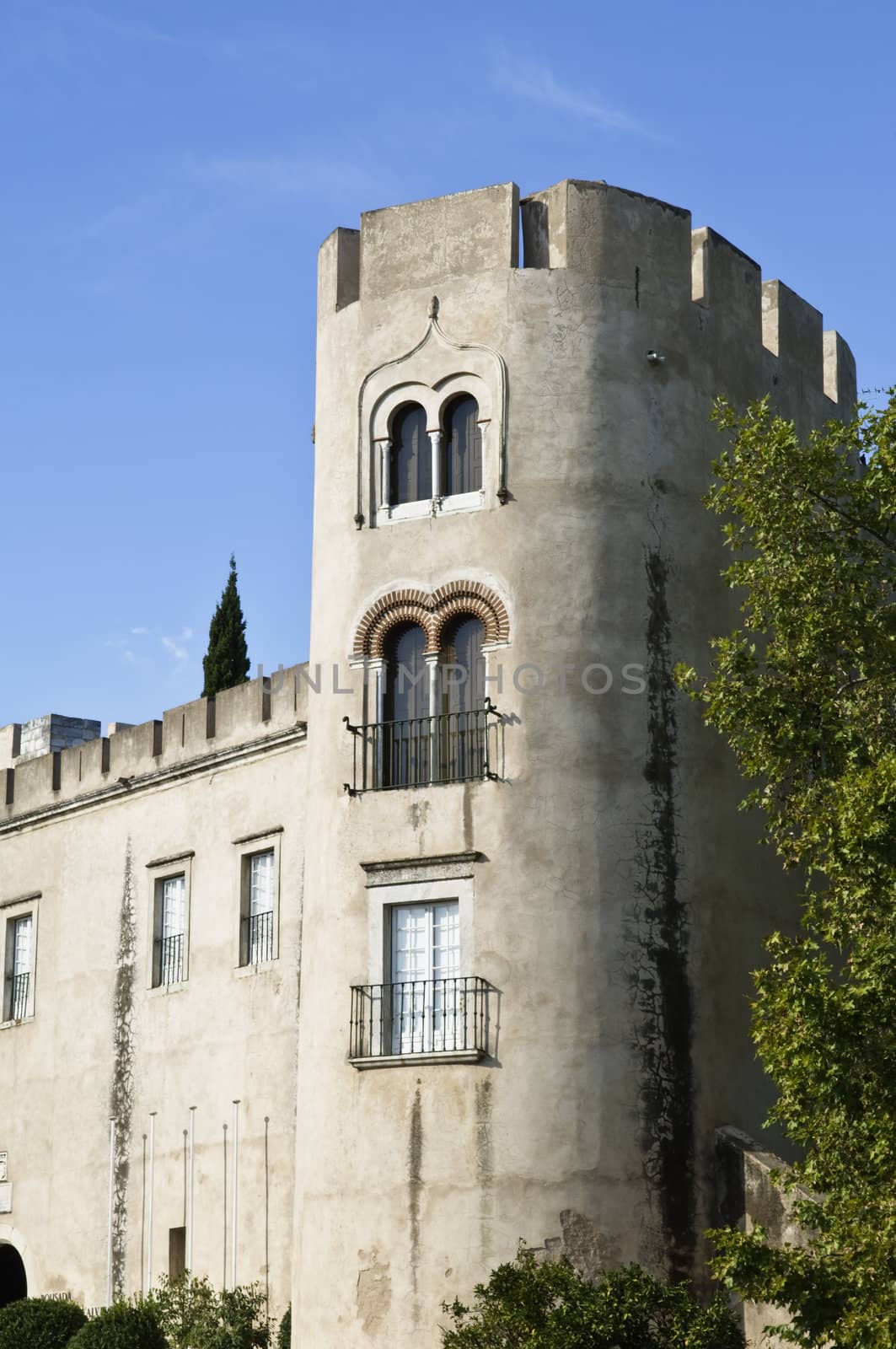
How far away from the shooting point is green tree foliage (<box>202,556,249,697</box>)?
46.3m

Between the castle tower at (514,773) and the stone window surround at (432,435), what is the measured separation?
0.14 ft

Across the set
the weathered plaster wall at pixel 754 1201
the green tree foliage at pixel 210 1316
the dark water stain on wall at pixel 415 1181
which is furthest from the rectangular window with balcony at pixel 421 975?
the green tree foliage at pixel 210 1316

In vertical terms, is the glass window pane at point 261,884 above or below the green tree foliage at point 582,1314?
above

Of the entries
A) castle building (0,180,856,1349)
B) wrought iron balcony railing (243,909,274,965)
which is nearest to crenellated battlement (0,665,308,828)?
wrought iron balcony railing (243,909,274,965)

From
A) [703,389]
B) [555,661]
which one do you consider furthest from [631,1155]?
[703,389]

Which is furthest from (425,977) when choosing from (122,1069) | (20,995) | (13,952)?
(13,952)

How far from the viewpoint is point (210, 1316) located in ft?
99.1

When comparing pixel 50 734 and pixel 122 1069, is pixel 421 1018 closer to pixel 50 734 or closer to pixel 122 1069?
pixel 122 1069

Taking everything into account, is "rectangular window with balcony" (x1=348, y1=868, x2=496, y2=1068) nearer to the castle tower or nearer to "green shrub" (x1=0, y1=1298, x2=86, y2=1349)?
the castle tower

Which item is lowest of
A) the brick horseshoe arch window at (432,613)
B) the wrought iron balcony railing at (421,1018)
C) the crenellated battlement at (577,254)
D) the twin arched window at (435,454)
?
the wrought iron balcony railing at (421,1018)

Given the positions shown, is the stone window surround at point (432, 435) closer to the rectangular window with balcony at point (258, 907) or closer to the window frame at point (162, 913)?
the rectangular window with balcony at point (258, 907)

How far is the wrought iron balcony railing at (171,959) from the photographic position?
34.0 metres

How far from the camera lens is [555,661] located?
2658 cm

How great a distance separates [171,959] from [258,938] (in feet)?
7.66
